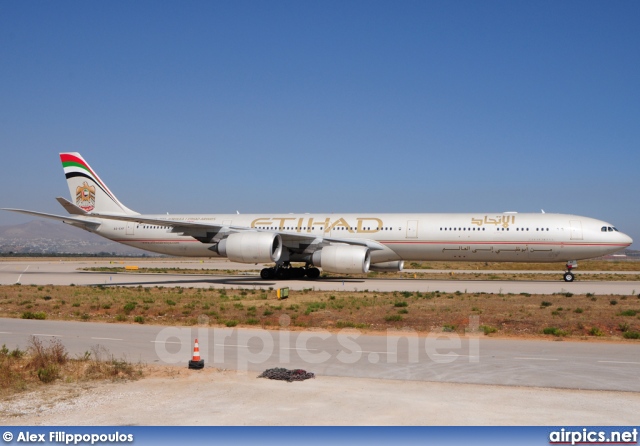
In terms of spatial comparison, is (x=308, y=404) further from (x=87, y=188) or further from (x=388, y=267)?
(x=87, y=188)

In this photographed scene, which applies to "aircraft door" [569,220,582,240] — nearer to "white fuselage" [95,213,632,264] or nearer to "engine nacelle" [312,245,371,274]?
"white fuselage" [95,213,632,264]

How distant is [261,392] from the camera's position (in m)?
10.1

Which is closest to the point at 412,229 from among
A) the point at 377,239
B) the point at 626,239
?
the point at 377,239

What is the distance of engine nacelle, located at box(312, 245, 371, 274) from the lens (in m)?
32.6

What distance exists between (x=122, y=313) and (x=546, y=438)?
16.7 meters

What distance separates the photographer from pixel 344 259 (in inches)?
1289

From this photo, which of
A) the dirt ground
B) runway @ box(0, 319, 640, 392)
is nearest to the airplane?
runway @ box(0, 319, 640, 392)

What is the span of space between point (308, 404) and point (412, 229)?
2750 cm

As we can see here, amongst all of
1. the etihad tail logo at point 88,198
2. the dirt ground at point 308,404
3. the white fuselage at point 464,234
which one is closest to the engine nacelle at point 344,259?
the white fuselage at point 464,234

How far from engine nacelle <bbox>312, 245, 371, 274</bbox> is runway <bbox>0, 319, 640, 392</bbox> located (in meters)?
15.2

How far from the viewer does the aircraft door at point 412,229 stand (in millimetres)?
35969

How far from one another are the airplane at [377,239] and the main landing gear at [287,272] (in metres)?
0.06

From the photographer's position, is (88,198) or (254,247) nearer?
(254,247)

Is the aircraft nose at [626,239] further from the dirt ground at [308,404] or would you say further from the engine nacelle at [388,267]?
the dirt ground at [308,404]
